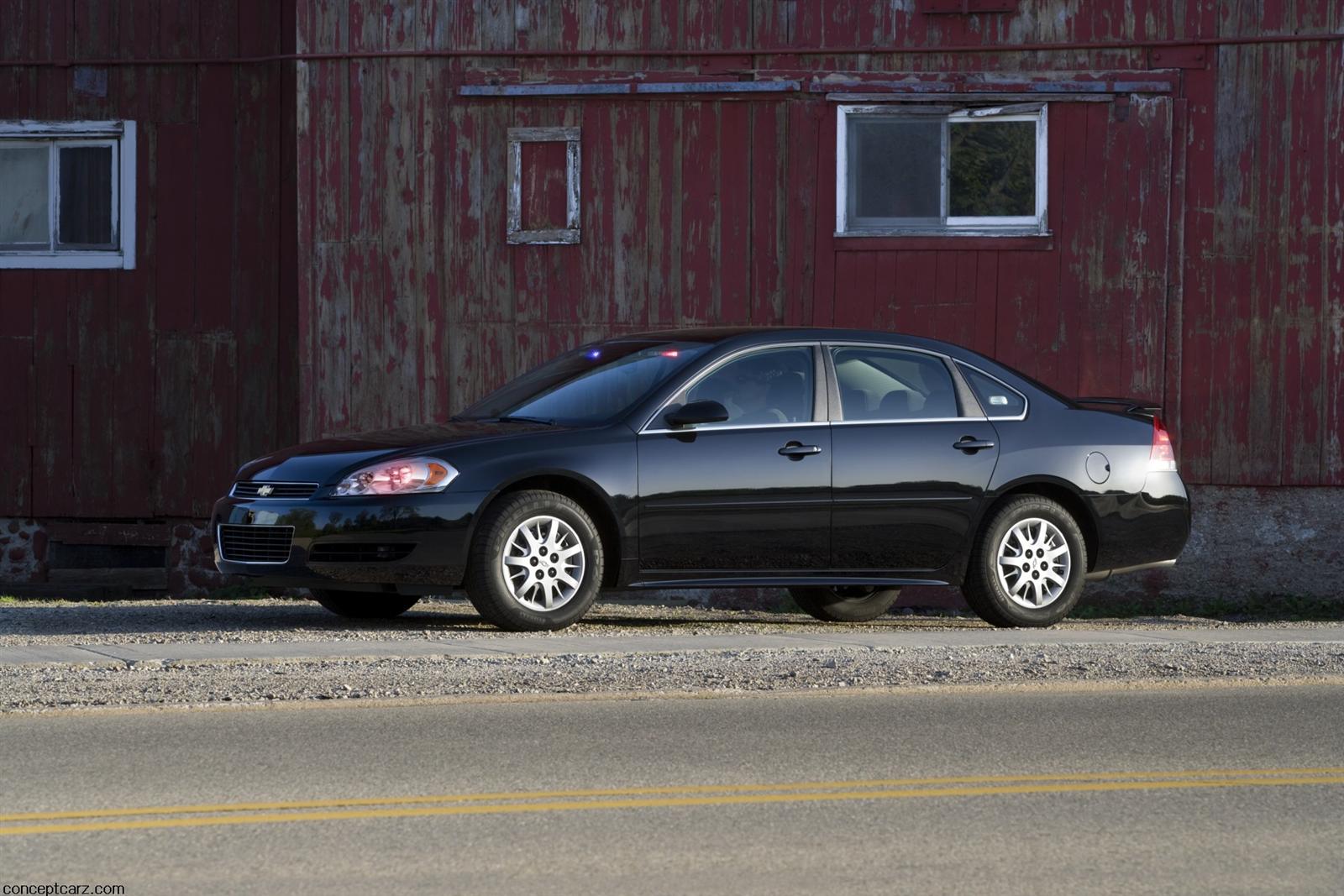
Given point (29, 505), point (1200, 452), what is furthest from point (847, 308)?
point (29, 505)

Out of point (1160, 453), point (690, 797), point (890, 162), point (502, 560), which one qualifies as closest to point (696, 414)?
point (502, 560)

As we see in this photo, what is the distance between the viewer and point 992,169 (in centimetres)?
1493

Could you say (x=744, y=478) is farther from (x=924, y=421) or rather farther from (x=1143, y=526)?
(x=1143, y=526)

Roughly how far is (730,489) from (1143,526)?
2531 mm

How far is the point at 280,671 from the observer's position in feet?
28.2

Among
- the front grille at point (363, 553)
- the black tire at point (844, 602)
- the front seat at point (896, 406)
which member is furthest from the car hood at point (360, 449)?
the black tire at point (844, 602)

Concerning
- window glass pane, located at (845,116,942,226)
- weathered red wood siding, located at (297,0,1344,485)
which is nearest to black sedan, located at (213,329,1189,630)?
weathered red wood siding, located at (297,0,1344,485)

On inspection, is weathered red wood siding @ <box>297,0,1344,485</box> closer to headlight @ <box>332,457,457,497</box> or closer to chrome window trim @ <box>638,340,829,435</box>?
chrome window trim @ <box>638,340,829,435</box>

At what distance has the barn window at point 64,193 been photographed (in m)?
16.2

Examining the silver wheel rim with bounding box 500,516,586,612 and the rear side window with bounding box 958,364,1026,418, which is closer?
the silver wheel rim with bounding box 500,516,586,612

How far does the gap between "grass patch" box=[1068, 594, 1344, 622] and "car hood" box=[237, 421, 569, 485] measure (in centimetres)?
572

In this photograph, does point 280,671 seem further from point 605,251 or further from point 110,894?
point 605,251

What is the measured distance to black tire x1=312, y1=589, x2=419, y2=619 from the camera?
1089 cm

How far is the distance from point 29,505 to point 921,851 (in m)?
12.3
